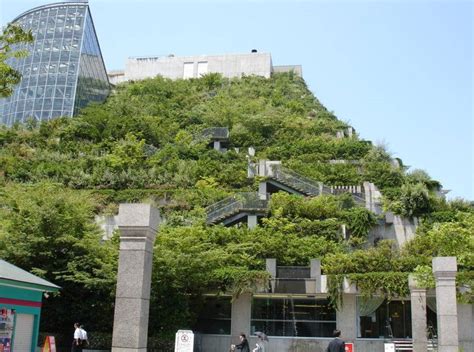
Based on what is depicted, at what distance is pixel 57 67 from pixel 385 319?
49.6m

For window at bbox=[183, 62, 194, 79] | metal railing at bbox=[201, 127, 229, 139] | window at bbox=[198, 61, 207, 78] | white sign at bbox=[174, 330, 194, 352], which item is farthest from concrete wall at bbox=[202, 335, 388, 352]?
window at bbox=[183, 62, 194, 79]

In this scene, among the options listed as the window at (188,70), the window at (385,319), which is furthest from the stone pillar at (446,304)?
the window at (188,70)

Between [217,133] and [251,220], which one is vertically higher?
[217,133]

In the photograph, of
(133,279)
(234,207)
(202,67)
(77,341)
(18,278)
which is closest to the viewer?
(133,279)

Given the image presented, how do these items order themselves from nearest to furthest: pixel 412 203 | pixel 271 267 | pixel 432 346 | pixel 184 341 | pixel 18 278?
pixel 184 341 < pixel 18 278 < pixel 432 346 < pixel 271 267 < pixel 412 203

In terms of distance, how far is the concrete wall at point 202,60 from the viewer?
79.0 metres

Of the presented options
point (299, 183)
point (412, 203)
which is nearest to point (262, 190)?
point (299, 183)

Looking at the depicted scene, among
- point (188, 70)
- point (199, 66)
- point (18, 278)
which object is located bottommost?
point (18, 278)

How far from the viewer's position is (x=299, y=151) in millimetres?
49031

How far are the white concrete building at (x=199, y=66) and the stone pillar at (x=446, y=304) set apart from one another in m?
61.9

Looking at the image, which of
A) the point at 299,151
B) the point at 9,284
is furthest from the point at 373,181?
the point at 9,284

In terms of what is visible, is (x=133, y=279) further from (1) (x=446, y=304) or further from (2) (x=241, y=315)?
(2) (x=241, y=315)

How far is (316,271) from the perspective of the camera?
29078mm

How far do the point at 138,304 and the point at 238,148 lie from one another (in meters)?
41.4
